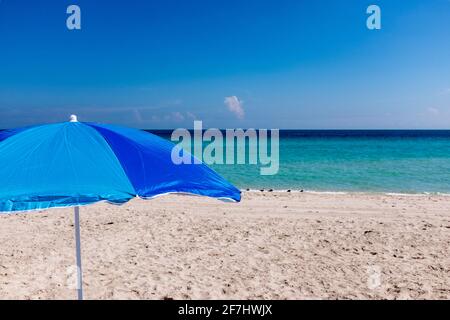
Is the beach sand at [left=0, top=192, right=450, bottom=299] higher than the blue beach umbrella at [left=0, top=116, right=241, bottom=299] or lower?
lower

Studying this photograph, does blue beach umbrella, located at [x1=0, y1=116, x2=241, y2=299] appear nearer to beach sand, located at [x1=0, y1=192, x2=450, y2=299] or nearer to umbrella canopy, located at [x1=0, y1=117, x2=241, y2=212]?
umbrella canopy, located at [x1=0, y1=117, x2=241, y2=212]

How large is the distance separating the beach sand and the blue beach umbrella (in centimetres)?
275

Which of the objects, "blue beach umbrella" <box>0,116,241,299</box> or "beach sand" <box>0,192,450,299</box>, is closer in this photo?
"blue beach umbrella" <box>0,116,241,299</box>

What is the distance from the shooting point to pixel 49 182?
259 cm

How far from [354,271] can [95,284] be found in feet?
13.2

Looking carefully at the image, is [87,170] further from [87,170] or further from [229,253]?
[229,253]

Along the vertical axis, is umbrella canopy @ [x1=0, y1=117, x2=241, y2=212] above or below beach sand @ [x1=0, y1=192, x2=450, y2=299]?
above

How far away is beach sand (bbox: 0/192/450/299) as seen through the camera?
17.9 ft

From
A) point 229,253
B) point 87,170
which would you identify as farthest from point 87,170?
point 229,253

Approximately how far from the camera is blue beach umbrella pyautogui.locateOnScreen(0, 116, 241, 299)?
8.26 ft

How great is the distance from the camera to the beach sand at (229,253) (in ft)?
17.9

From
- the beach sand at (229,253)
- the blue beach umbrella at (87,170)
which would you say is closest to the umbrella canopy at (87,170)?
the blue beach umbrella at (87,170)

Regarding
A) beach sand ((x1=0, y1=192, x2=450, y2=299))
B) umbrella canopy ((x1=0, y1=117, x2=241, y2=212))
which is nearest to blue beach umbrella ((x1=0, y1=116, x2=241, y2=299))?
umbrella canopy ((x1=0, y1=117, x2=241, y2=212))
